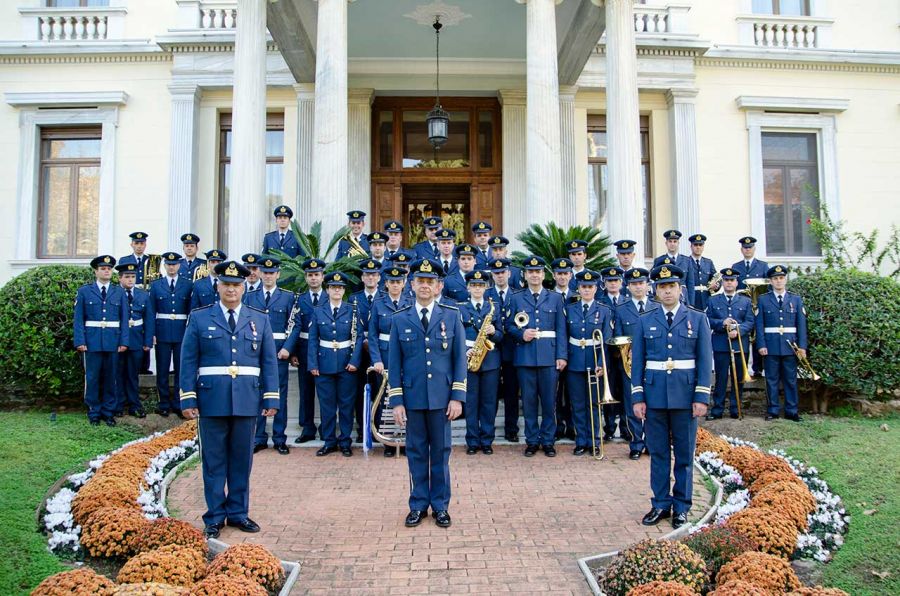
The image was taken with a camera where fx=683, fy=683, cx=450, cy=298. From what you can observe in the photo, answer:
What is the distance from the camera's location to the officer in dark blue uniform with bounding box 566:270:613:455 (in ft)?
28.0

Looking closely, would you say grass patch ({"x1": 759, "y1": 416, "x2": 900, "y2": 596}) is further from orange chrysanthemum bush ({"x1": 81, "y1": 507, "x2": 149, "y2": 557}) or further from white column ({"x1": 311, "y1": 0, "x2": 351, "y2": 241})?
white column ({"x1": 311, "y1": 0, "x2": 351, "y2": 241})

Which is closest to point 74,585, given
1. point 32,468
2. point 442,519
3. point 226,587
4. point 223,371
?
point 226,587

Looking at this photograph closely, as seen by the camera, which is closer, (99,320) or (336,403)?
(336,403)

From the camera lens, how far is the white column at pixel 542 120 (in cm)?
1109

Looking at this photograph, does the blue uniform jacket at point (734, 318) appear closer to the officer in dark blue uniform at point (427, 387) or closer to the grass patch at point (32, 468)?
the officer in dark blue uniform at point (427, 387)

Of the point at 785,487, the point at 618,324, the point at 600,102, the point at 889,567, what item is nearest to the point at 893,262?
the point at 600,102

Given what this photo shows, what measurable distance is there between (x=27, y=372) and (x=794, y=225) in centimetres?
1634

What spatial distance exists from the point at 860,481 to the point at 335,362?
5907 millimetres

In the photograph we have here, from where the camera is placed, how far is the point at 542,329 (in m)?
8.46

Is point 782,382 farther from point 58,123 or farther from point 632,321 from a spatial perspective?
point 58,123

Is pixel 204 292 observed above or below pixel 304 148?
below

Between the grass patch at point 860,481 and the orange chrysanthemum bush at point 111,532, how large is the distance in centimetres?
521

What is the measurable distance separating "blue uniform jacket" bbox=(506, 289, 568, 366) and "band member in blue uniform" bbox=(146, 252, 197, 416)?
5.11m

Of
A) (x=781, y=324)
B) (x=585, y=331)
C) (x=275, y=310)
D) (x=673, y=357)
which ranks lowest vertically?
(x=673, y=357)
